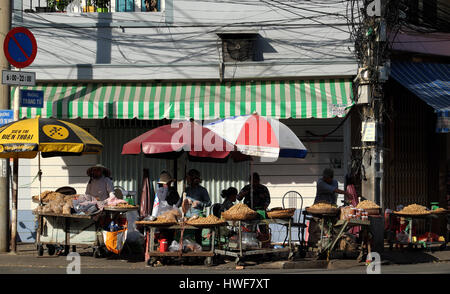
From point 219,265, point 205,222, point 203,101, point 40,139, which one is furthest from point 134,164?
point 219,265

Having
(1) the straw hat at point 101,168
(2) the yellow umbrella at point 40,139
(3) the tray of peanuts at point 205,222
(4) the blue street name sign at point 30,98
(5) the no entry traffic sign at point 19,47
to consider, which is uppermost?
(5) the no entry traffic sign at point 19,47

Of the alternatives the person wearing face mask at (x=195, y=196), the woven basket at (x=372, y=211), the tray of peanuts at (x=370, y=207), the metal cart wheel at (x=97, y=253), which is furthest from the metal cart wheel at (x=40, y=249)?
the woven basket at (x=372, y=211)

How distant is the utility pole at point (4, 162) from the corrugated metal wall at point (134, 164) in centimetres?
342

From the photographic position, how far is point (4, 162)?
14.6 metres

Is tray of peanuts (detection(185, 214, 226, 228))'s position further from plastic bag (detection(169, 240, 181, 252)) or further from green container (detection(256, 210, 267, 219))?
green container (detection(256, 210, 267, 219))

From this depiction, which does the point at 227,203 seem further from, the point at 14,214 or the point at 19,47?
the point at 19,47

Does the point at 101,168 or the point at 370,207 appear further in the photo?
the point at 101,168

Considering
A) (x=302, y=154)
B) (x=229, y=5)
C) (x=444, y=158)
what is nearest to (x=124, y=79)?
(x=229, y=5)

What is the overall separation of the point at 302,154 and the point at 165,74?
4.89 metres

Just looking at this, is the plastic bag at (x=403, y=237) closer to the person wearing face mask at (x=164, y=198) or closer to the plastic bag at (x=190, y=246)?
the plastic bag at (x=190, y=246)

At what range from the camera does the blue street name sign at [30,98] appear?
14.5 metres

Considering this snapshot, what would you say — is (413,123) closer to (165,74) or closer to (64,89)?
(165,74)

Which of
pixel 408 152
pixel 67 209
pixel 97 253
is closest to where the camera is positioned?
pixel 67 209

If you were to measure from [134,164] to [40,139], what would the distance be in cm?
448
